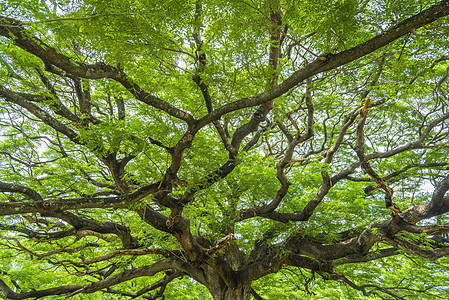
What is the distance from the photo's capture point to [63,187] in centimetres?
564

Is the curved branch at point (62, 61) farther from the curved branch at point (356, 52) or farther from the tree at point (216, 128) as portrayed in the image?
the curved branch at point (356, 52)

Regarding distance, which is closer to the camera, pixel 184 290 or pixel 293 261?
pixel 293 261

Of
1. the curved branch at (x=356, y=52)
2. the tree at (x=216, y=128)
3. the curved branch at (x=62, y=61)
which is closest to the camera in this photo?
the curved branch at (x=356, y=52)

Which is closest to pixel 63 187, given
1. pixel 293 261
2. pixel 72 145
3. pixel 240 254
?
pixel 72 145

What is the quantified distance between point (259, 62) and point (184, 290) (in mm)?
8336

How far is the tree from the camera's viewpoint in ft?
11.0

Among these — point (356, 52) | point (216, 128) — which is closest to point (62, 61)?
point (216, 128)

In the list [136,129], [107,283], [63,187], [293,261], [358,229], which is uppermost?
[136,129]

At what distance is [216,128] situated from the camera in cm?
537

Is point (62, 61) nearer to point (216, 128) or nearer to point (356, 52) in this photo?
point (216, 128)

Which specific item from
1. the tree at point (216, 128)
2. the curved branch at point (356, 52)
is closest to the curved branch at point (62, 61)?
the tree at point (216, 128)

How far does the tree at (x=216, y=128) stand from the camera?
337 centimetres

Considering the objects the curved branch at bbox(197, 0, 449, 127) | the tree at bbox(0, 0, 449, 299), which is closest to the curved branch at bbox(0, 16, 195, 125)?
the tree at bbox(0, 0, 449, 299)

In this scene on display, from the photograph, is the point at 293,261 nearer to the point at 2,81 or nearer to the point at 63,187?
the point at 63,187
